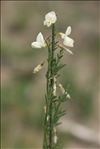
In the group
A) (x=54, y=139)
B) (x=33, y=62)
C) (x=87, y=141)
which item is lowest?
(x=87, y=141)

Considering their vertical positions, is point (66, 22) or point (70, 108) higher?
point (66, 22)

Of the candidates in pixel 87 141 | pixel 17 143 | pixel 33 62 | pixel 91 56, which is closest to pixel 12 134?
pixel 17 143

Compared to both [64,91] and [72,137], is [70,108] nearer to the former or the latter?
[72,137]

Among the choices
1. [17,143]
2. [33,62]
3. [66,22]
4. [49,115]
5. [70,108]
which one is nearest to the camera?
[49,115]

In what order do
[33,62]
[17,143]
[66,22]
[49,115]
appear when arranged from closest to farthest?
[49,115] < [17,143] < [33,62] < [66,22]

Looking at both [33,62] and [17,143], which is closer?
[17,143]

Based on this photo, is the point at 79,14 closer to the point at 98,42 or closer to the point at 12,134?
the point at 98,42

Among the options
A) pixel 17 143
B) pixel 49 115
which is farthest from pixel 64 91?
pixel 17 143
